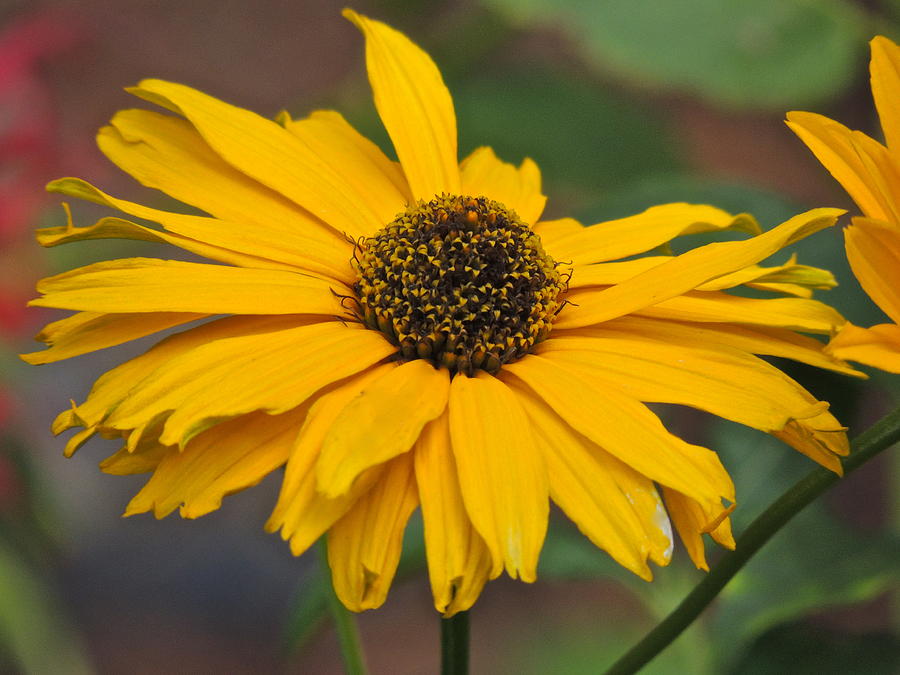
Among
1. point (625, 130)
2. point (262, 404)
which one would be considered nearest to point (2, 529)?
point (625, 130)

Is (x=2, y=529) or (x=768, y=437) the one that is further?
(x=2, y=529)

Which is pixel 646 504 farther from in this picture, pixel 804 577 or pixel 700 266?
pixel 804 577

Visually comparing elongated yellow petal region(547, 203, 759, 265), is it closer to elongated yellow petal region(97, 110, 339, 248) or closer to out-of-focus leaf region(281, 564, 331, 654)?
elongated yellow petal region(97, 110, 339, 248)

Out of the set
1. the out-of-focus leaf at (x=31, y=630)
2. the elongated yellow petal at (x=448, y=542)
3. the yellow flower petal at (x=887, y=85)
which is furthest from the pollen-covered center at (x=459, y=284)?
the out-of-focus leaf at (x=31, y=630)

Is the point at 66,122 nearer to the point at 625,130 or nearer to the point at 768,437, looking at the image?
the point at 625,130

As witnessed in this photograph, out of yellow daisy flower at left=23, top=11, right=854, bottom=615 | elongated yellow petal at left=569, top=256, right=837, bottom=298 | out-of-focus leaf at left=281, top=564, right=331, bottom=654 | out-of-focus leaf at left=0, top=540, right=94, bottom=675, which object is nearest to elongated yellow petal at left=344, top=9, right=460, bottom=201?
yellow daisy flower at left=23, top=11, right=854, bottom=615

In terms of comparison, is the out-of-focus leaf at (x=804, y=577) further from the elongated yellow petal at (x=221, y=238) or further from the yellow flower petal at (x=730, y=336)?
the elongated yellow petal at (x=221, y=238)
